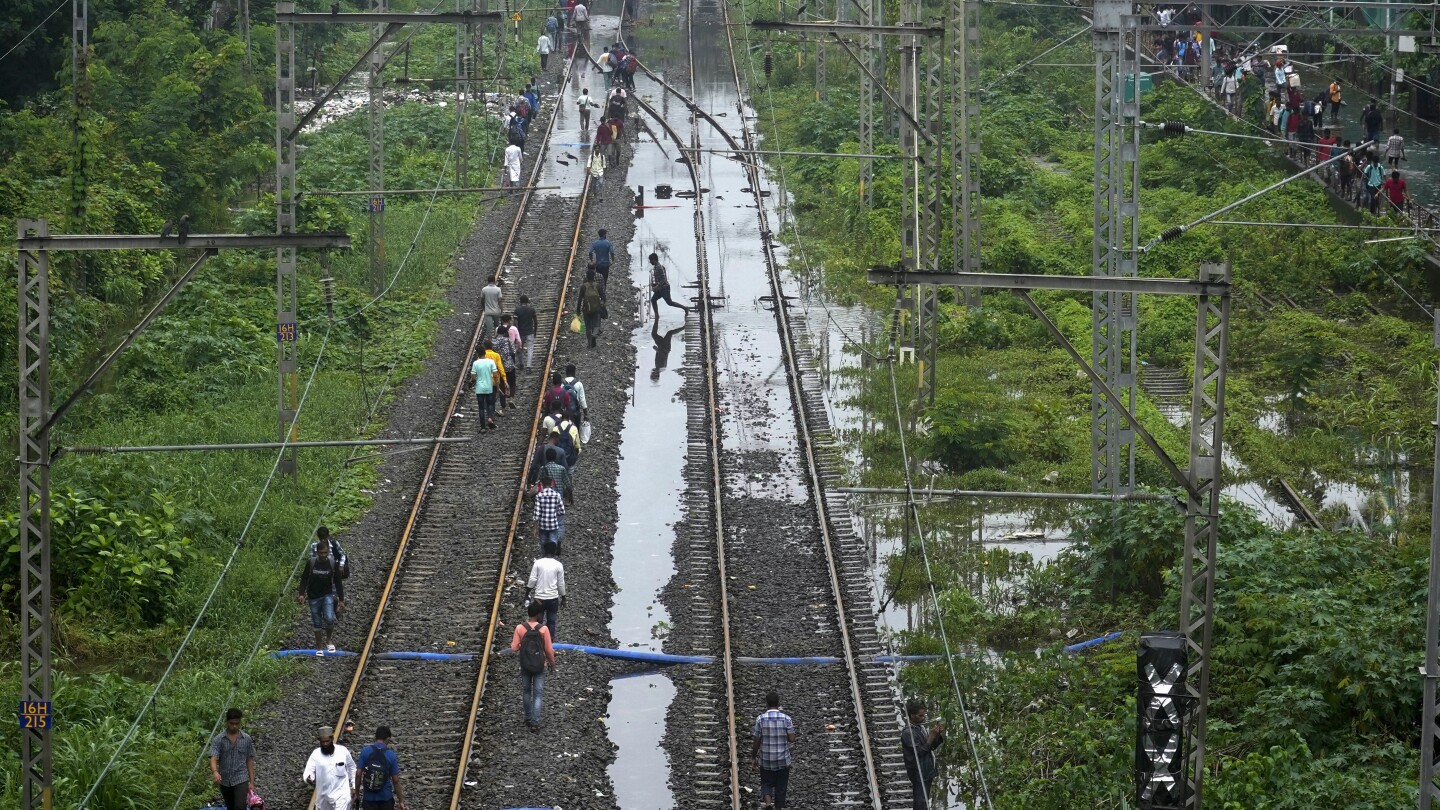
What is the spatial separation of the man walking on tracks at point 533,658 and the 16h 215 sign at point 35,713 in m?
4.47

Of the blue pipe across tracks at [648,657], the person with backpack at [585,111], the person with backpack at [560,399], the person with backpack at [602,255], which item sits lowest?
the blue pipe across tracks at [648,657]

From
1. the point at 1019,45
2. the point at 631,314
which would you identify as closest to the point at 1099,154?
the point at 631,314

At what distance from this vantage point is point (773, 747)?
52.9 ft

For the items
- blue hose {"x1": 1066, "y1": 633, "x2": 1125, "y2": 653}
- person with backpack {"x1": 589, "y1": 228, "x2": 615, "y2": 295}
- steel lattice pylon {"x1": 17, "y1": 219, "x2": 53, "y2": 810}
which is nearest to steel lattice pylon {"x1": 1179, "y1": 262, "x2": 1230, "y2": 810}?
blue hose {"x1": 1066, "y1": 633, "x2": 1125, "y2": 653}

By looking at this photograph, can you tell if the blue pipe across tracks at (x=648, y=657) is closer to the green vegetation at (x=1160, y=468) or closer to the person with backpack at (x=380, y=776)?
the green vegetation at (x=1160, y=468)

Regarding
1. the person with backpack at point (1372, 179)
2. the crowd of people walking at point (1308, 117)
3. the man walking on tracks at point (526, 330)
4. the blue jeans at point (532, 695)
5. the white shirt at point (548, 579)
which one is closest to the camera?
the blue jeans at point (532, 695)

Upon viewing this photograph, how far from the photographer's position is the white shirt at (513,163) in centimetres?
3978

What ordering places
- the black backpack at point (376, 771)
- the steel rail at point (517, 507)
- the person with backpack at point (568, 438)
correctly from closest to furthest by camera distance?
the black backpack at point (376, 771) → the steel rail at point (517, 507) → the person with backpack at point (568, 438)

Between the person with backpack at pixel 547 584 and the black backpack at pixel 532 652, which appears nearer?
the black backpack at pixel 532 652

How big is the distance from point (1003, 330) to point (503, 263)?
960 centimetres

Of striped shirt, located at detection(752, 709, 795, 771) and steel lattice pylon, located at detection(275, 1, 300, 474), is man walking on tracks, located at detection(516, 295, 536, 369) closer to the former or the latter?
steel lattice pylon, located at detection(275, 1, 300, 474)

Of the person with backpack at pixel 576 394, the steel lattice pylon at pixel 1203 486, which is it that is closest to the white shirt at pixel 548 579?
the person with backpack at pixel 576 394

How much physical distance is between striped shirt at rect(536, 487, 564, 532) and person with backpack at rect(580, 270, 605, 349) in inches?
360

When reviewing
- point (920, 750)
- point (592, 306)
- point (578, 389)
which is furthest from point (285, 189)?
point (920, 750)
